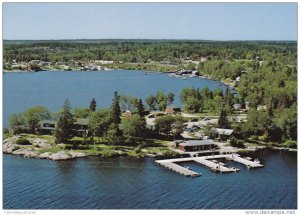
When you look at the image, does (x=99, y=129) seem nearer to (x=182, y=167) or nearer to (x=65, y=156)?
(x=65, y=156)

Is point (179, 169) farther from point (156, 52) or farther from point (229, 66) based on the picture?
point (156, 52)

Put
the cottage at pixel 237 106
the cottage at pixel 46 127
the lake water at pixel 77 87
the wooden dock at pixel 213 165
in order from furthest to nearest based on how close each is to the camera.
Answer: the cottage at pixel 237 106 < the lake water at pixel 77 87 < the cottage at pixel 46 127 < the wooden dock at pixel 213 165

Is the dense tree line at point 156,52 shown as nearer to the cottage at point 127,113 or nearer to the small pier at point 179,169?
the cottage at point 127,113

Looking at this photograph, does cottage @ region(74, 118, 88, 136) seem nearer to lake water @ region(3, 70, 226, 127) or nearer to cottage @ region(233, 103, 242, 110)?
lake water @ region(3, 70, 226, 127)

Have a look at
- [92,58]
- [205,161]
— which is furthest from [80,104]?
[92,58]

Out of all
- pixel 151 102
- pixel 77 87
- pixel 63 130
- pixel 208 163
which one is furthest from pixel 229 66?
pixel 208 163

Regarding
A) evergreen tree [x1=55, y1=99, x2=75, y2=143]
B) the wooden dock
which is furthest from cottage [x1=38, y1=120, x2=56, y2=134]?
the wooden dock

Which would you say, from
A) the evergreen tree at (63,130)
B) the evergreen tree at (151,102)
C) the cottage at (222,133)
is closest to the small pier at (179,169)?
the evergreen tree at (63,130)
